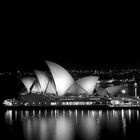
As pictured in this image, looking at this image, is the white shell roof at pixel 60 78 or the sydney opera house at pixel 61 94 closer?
the white shell roof at pixel 60 78

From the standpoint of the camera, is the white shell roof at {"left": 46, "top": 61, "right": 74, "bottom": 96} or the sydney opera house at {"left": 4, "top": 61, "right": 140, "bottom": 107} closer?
the white shell roof at {"left": 46, "top": 61, "right": 74, "bottom": 96}

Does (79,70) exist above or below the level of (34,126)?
above

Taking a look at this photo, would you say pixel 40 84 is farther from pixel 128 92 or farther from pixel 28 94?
pixel 128 92

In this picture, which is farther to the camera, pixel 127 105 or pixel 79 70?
pixel 79 70

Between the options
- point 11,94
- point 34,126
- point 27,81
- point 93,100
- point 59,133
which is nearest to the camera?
point 59,133

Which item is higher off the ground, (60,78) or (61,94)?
(60,78)

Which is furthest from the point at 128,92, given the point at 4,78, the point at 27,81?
the point at 4,78

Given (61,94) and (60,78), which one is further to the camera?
(61,94)

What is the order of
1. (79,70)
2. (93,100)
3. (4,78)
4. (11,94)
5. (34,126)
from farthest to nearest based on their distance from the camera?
1. (79,70)
2. (4,78)
3. (11,94)
4. (93,100)
5. (34,126)

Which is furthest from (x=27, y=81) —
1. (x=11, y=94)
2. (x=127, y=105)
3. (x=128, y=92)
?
(x=128, y=92)
